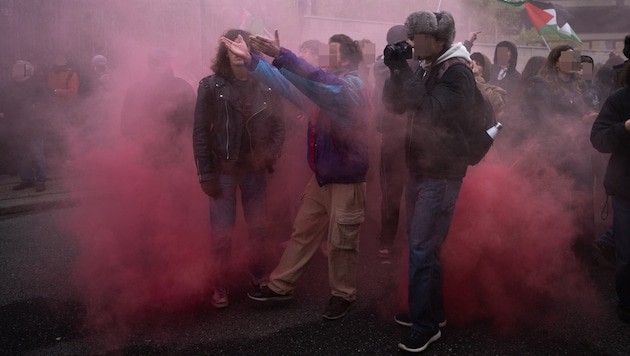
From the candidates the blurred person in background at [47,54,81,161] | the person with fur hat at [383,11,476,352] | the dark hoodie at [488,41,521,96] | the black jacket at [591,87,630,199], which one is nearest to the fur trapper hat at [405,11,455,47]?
the person with fur hat at [383,11,476,352]

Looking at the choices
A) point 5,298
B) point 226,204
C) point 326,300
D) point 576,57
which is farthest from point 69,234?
point 576,57

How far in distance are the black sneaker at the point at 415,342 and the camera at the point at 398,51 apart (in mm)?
1347

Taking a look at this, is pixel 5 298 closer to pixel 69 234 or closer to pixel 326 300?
pixel 69 234

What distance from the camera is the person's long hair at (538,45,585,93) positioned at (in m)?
3.94

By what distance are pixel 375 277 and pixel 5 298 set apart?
2382 mm

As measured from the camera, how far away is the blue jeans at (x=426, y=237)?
→ 2600 mm

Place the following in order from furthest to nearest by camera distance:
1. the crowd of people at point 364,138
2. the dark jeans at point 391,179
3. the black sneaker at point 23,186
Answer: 1. the black sneaker at point 23,186
2. the dark jeans at point 391,179
3. the crowd of people at point 364,138

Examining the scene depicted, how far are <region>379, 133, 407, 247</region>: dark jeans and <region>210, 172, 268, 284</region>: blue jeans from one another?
1101 mm

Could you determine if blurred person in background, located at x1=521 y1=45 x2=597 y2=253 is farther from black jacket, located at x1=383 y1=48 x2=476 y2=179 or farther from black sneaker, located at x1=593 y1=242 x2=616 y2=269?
black jacket, located at x1=383 y1=48 x2=476 y2=179

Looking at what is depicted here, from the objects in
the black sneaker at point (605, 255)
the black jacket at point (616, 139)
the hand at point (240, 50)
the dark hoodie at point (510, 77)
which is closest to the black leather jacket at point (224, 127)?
the hand at point (240, 50)

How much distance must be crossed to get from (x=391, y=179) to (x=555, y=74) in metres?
1.43

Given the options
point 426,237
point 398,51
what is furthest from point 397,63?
point 426,237

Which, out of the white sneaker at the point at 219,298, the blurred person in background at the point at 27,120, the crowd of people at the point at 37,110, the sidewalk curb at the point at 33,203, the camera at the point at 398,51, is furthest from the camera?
the blurred person in background at the point at 27,120

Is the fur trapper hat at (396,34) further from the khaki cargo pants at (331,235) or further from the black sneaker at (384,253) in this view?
the khaki cargo pants at (331,235)
